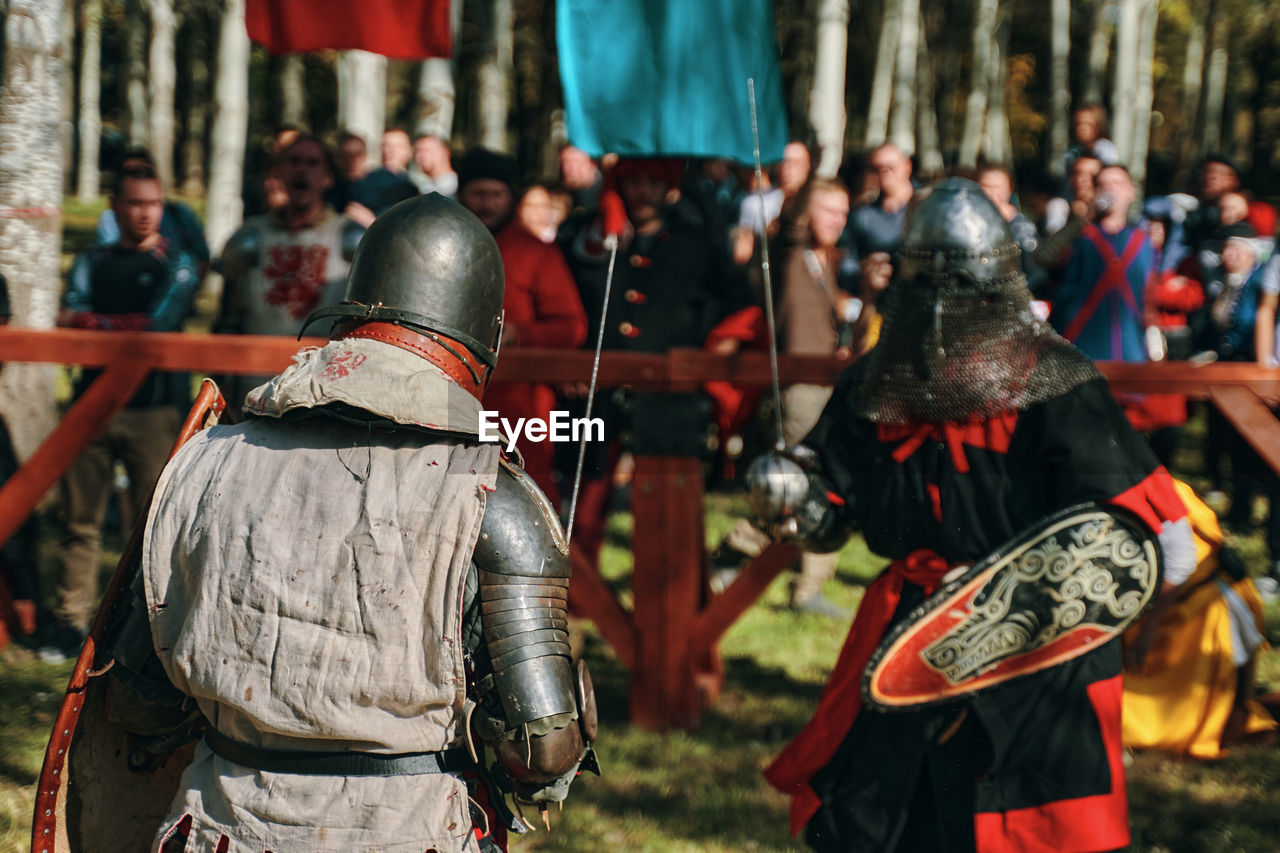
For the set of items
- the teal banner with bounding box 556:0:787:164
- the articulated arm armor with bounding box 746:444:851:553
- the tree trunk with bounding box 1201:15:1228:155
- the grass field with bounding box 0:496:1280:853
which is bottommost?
the grass field with bounding box 0:496:1280:853

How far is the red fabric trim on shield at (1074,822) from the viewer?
2.92m

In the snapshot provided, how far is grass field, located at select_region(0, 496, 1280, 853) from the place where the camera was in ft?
13.4

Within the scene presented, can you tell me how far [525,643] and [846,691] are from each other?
135 cm

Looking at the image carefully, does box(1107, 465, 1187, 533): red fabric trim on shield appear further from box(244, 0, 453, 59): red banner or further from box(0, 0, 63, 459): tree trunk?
box(0, 0, 63, 459): tree trunk

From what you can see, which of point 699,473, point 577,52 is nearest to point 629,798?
point 699,473

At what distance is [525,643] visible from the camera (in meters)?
2.04

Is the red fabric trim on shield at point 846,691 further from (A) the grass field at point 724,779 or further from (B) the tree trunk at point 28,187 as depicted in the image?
(B) the tree trunk at point 28,187

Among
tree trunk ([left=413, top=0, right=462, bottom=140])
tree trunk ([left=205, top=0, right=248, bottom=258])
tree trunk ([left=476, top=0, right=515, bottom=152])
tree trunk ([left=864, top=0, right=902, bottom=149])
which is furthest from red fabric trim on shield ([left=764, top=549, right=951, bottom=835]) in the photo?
tree trunk ([left=864, top=0, right=902, bottom=149])

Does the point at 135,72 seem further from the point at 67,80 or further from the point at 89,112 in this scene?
the point at 67,80

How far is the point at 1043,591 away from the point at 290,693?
167 centimetres

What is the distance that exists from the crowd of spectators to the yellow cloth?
2.39 ft

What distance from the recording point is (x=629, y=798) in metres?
4.35

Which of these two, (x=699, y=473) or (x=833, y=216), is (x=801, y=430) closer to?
(x=833, y=216)

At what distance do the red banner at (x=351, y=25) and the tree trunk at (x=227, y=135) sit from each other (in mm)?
9638
